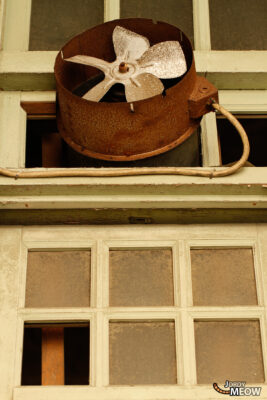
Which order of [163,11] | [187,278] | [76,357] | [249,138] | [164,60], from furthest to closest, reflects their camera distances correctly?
[76,357] → [249,138] → [163,11] → [164,60] → [187,278]

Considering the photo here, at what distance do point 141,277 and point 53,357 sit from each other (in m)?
0.55

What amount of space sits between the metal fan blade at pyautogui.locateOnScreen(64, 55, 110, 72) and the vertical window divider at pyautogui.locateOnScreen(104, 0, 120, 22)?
57 cm

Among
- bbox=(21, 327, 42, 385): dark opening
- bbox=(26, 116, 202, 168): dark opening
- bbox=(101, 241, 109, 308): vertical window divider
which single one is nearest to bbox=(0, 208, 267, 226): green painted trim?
bbox=(101, 241, 109, 308): vertical window divider

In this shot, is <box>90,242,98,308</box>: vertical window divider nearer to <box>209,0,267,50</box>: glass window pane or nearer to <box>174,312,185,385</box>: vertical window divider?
<box>174,312,185,385</box>: vertical window divider

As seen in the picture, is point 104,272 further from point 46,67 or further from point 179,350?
point 46,67

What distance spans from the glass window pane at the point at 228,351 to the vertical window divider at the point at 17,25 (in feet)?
6.41

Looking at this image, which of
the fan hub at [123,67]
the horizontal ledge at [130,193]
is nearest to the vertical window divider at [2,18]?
the fan hub at [123,67]

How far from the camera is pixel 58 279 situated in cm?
282

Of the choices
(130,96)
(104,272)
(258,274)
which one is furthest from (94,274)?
(130,96)

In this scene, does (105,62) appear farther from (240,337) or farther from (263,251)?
(240,337)

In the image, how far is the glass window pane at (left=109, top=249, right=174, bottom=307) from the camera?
108 inches

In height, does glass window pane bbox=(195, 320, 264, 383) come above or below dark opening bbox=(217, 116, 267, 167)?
below

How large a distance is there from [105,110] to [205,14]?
1.22 metres

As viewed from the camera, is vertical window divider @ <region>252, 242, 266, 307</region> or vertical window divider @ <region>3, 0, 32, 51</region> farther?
vertical window divider @ <region>3, 0, 32, 51</region>
